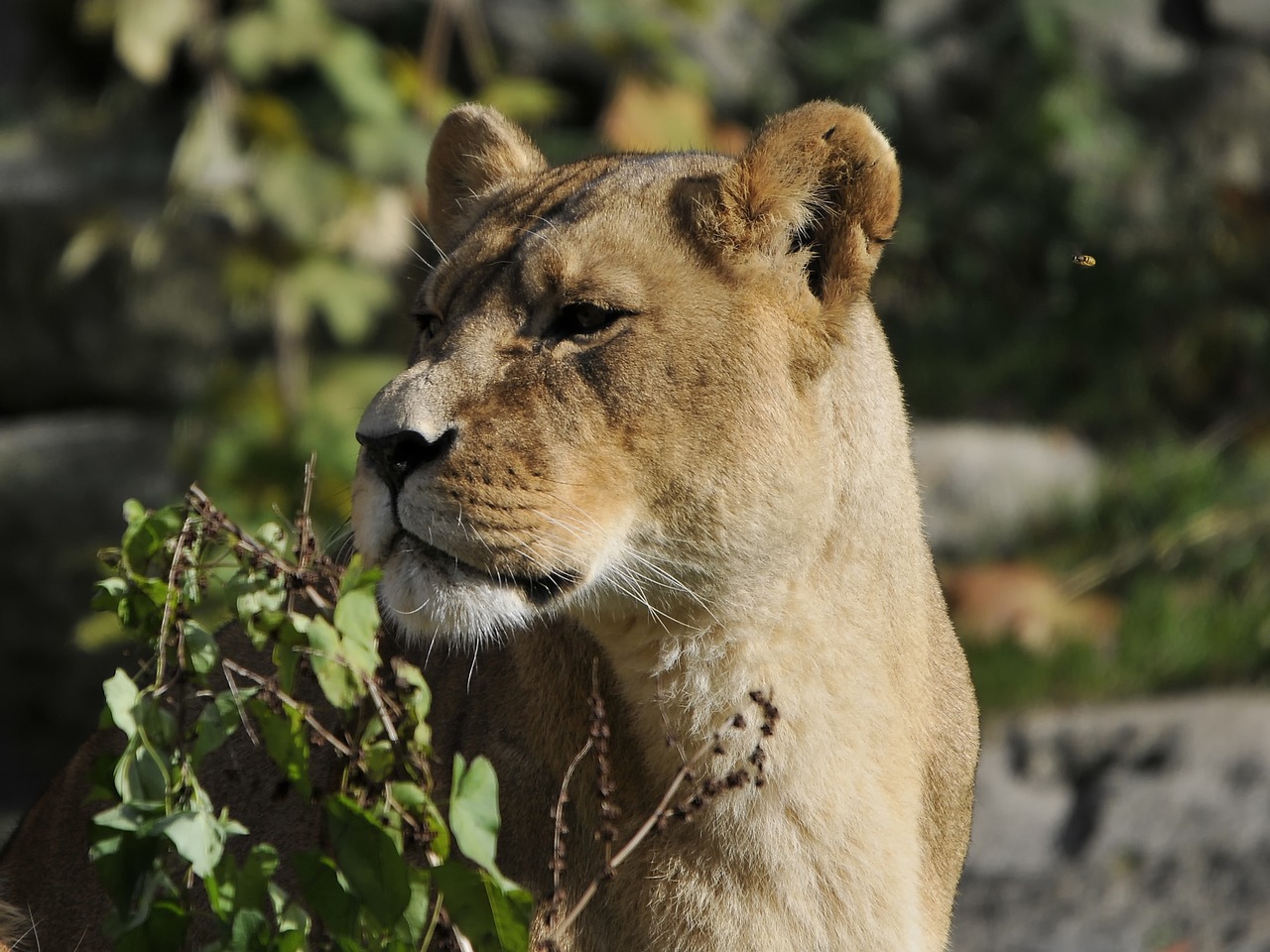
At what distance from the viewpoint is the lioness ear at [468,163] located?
3406 mm

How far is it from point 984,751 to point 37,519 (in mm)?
4103

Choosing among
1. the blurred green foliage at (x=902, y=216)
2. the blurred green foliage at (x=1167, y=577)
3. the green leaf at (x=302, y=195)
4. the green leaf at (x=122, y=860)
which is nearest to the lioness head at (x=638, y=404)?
the green leaf at (x=122, y=860)

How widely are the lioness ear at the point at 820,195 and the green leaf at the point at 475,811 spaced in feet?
3.37

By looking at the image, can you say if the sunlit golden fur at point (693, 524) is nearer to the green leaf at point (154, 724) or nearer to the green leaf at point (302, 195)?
the green leaf at point (154, 724)

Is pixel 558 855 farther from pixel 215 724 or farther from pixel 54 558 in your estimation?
pixel 54 558

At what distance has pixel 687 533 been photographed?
2.69m

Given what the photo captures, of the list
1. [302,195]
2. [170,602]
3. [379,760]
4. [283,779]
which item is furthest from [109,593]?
[302,195]

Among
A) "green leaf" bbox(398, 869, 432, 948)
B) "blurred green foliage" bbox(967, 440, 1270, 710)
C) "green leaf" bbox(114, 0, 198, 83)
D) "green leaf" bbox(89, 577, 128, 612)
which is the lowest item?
"blurred green foliage" bbox(967, 440, 1270, 710)

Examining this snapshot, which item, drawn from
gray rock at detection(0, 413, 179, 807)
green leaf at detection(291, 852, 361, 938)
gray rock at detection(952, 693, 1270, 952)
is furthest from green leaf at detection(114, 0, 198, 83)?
green leaf at detection(291, 852, 361, 938)

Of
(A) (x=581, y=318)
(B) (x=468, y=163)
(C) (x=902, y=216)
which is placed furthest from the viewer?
(C) (x=902, y=216)

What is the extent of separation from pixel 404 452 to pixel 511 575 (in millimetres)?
252

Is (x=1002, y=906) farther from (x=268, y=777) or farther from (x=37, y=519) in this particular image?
(x=37, y=519)

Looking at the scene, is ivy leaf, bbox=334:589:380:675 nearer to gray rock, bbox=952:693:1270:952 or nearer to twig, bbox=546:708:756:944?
twig, bbox=546:708:756:944

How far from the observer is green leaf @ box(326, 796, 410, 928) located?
2262 mm
